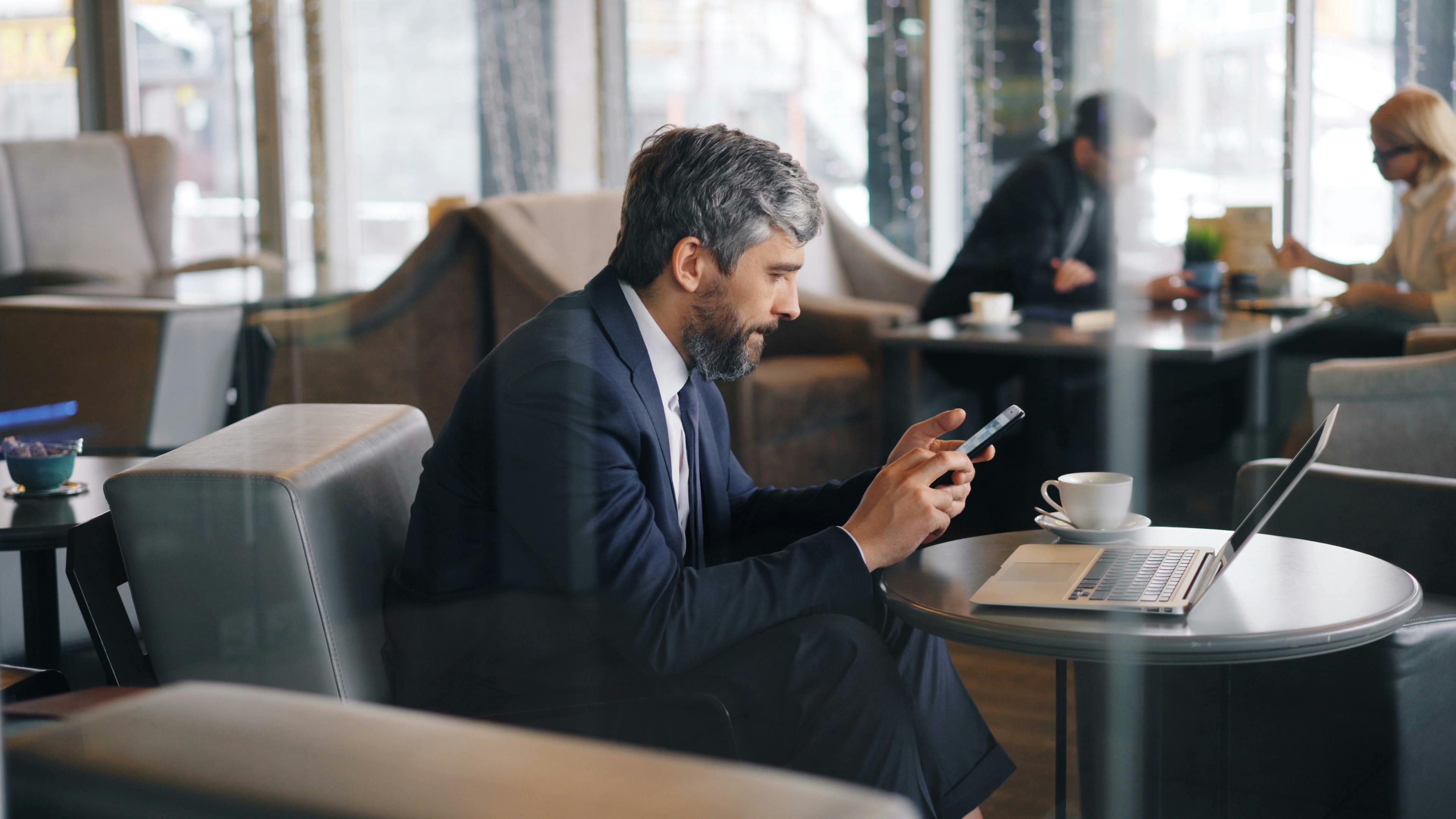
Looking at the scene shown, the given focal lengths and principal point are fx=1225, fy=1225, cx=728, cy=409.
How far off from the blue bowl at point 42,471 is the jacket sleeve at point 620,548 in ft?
1.60

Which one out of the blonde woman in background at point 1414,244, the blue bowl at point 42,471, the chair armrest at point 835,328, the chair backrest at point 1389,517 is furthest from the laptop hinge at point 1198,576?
the chair armrest at point 835,328

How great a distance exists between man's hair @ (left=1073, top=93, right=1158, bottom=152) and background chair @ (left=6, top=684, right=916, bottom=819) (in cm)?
132

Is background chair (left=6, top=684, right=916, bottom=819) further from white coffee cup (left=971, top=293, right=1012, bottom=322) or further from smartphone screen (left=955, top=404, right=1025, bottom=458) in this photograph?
white coffee cup (left=971, top=293, right=1012, bottom=322)

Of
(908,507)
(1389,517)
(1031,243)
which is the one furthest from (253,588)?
(1031,243)

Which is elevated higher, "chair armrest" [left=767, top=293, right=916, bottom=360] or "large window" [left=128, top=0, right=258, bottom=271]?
"large window" [left=128, top=0, right=258, bottom=271]

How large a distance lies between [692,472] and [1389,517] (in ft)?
2.62

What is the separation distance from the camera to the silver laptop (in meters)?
0.91

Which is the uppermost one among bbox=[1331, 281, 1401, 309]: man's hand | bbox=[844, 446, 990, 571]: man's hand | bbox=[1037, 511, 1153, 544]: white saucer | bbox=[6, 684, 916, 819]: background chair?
bbox=[1331, 281, 1401, 309]: man's hand

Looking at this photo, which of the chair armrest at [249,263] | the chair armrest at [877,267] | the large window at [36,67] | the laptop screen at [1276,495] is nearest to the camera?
the large window at [36,67]

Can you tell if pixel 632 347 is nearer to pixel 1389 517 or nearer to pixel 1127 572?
pixel 1127 572

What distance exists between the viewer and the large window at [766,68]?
1.82 meters

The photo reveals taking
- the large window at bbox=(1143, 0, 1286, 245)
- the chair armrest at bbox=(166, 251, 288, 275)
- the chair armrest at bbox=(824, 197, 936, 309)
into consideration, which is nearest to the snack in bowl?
the chair armrest at bbox=(166, 251, 288, 275)

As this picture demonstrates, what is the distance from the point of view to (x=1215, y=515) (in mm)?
1447

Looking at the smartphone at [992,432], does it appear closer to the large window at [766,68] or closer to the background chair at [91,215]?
the large window at [766,68]
